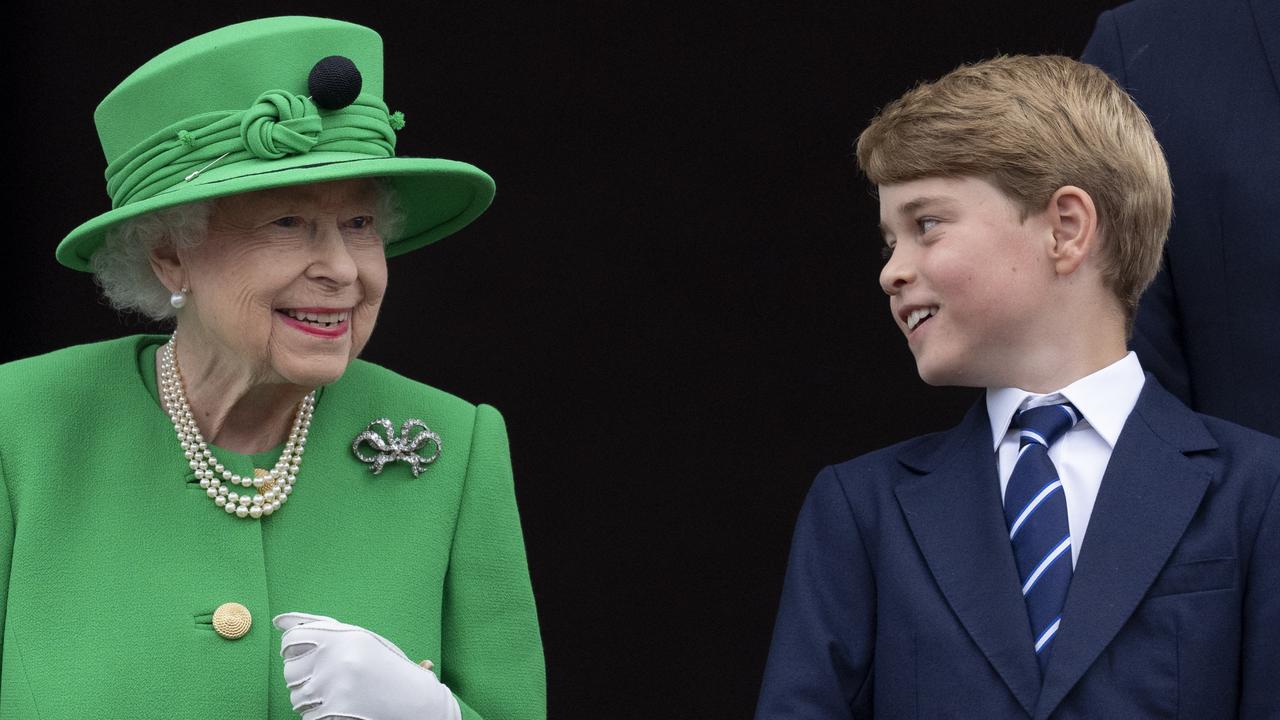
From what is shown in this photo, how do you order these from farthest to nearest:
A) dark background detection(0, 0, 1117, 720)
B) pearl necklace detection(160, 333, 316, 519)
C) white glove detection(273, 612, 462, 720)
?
dark background detection(0, 0, 1117, 720)
pearl necklace detection(160, 333, 316, 519)
white glove detection(273, 612, 462, 720)

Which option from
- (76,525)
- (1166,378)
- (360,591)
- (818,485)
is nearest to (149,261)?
(76,525)

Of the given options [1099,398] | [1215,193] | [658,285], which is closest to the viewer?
[1099,398]

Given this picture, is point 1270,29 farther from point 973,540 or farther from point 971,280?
point 973,540

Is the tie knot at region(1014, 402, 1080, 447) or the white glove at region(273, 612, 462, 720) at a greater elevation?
the tie knot at region(1014, 402, 1080, 447)

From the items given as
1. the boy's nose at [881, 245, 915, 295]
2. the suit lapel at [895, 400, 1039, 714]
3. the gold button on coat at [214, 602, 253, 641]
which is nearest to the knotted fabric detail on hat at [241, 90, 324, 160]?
the gold button on coat at [214, 602, 253, 641]

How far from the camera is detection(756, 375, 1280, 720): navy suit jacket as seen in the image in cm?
240

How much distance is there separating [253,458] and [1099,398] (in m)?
1.11

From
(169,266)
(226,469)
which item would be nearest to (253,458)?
(226,469)

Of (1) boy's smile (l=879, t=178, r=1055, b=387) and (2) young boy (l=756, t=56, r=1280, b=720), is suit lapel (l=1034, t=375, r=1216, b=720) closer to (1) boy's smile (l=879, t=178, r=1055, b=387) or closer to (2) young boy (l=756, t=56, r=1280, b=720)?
(2) young boy (l=756, t=56, r=1280, b=720)

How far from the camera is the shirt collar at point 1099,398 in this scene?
2.56 meters

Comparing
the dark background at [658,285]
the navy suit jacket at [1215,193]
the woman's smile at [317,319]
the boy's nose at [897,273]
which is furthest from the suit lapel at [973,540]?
the dark background at [658,285]

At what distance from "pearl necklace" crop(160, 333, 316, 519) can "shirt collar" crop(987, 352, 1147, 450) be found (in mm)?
931

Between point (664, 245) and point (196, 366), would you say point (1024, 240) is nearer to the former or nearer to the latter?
point (196, 366)

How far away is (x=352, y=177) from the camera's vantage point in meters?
2.47
